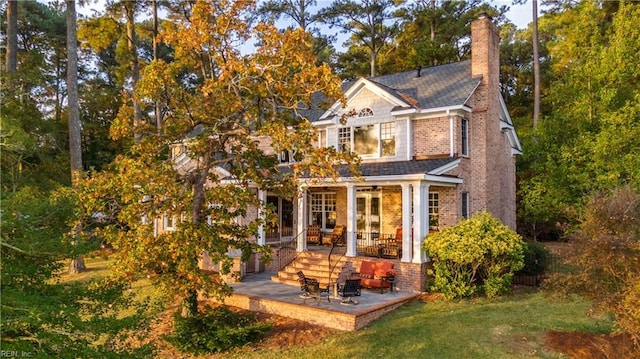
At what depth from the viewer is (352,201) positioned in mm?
15750

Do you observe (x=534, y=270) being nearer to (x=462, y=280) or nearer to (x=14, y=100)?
(x=462, y=280)

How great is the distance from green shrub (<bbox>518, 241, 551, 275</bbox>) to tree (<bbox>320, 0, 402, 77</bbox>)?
2329 centimetres

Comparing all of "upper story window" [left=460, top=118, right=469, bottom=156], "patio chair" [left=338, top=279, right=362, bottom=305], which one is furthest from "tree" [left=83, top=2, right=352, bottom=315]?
"upper story window" [left=460, top=118, right=469, bottom=156]

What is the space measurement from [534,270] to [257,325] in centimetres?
1069

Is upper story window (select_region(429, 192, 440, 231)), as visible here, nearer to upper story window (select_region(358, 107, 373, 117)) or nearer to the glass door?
the glass door

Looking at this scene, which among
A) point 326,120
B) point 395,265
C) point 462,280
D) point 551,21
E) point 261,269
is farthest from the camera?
point 551,21

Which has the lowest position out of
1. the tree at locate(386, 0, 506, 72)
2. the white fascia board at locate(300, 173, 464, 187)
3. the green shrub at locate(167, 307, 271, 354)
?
the green shrub at locate(167, 307, 271, 354)

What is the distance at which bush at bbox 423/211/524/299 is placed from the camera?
43.0 feet

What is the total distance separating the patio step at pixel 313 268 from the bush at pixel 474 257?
336 centimetres

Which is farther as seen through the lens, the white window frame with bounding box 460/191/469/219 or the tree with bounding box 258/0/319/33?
the tree with bounding box 258/0/319/33

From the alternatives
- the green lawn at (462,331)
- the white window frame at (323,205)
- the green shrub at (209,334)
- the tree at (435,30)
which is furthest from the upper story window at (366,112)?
the tree at (435,30)

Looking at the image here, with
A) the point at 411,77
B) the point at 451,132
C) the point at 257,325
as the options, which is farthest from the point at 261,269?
the point at 411,77

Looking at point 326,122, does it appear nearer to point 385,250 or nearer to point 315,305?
point 385,250

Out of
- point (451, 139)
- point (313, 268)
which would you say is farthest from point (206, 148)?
point (451, 139)
